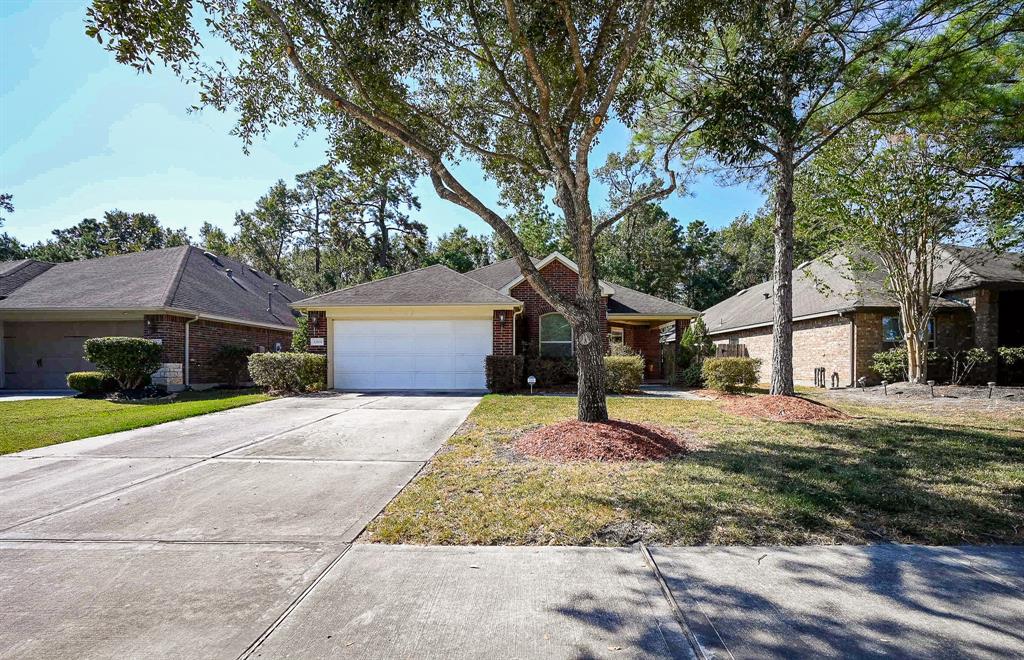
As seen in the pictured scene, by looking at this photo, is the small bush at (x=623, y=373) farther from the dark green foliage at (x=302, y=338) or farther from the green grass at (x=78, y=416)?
the dark green foliage at (x=302, y=338)

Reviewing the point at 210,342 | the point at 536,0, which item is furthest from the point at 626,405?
the point at 210,342

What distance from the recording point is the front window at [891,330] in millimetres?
16125

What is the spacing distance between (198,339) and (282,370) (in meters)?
3.89

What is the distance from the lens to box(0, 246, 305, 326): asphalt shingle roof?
46.2 ft

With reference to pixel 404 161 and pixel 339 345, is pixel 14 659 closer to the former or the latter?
pixel 404 161

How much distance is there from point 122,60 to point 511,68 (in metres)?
5.25

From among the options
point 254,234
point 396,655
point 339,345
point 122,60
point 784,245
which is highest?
point 254,234

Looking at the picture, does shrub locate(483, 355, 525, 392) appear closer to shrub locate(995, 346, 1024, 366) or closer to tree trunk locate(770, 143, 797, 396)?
tree trunk locate(770, 143, 797, 396)

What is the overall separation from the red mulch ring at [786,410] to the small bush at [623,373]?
3642mm

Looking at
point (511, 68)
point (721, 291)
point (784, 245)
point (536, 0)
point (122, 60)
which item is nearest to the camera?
point (122, 60)

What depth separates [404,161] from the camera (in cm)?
889

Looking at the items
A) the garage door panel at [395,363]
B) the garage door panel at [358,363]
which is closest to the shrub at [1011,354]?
the garage door panel at [395,363]

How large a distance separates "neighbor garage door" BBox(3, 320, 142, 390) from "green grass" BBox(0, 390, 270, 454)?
4.32 metres

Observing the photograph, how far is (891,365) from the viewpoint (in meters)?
15.0
